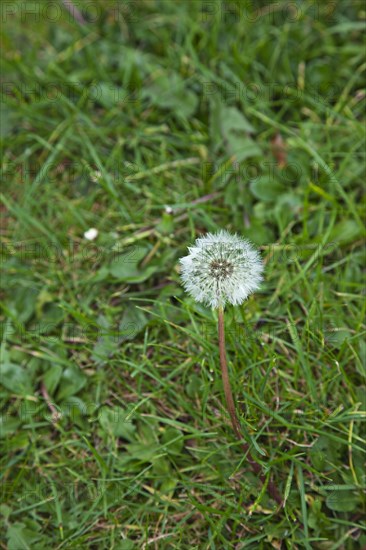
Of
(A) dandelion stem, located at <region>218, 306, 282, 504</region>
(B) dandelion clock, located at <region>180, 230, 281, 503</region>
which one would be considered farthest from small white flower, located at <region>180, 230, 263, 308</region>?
(A) dandelion stem, located at <region>218, 306, 282, 504</region>

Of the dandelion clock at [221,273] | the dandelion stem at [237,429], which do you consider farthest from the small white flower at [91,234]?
the dandelion stem at [237,429]

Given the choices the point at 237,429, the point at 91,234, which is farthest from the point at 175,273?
the point at 237,429

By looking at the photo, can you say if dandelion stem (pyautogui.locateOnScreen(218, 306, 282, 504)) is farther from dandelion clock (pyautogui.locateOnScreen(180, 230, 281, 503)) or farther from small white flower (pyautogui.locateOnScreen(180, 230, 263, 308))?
small white flower (pyautogui.locateOnScreen(180, 230, 263, 308))

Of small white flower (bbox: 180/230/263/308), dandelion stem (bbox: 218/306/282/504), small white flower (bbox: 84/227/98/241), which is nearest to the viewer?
small white flower (bbox: 180/230/263/308)

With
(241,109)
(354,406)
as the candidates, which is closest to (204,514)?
(354,406)

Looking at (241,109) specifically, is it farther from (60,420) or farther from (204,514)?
(204,514)
